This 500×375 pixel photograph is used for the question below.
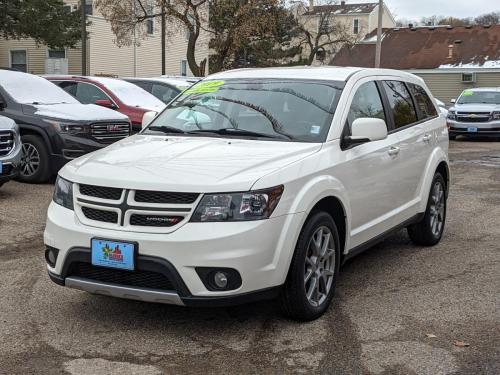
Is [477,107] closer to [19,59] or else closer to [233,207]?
[233,207]

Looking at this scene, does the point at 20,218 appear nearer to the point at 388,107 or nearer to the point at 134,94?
the point at 388,107

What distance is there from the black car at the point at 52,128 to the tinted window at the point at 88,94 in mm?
1955

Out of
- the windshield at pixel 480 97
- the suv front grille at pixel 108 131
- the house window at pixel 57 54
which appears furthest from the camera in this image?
the house window at pixel 57 54

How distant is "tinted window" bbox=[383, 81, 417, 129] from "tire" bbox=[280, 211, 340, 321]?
1.76m

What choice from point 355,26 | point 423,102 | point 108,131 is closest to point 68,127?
point 108,131

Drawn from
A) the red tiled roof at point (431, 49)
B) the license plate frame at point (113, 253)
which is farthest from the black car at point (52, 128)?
the red tiled roof at point (431, 49)

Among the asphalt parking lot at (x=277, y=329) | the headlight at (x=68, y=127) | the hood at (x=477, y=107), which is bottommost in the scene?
the asphalt parking lot at (x=277, y=329)

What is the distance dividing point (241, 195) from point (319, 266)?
94cm

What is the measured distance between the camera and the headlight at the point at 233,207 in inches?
154

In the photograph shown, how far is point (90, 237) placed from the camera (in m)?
4.06

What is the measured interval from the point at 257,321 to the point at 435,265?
2.24 meters

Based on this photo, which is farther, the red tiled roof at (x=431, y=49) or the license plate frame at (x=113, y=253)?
the red tiled roof at (x=431, y=49)

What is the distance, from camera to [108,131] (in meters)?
10.2

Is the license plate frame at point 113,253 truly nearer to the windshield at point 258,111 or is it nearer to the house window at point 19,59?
the windshield at point 258,111
